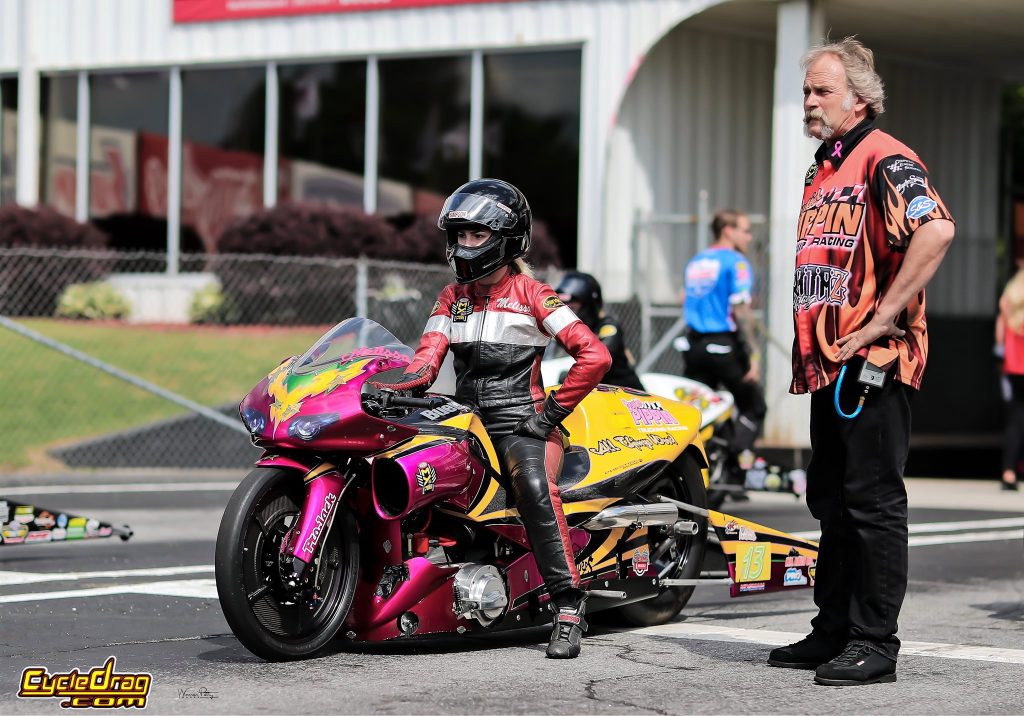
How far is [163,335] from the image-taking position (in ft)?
64.2

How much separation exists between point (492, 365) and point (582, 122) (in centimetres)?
1299

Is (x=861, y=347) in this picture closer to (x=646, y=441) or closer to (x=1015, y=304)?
(x=646, y=441)

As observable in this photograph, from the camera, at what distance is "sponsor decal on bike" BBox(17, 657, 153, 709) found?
5375 mm

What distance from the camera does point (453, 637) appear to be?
6875 millimetres

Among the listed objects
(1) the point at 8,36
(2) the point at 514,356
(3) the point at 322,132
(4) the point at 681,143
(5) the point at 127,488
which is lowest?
(5) the point at 127,488

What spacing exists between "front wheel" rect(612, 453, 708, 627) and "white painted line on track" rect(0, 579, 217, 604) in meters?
1.98

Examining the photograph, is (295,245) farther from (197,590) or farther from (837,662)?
(837,662)

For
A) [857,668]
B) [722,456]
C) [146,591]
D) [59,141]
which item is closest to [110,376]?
[59,141]

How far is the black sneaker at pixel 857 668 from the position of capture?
585 centimetres

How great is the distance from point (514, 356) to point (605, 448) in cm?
68

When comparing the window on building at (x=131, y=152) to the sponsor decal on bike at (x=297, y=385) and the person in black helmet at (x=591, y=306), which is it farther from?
the sponsor decal on bike at (x=297, y=385)

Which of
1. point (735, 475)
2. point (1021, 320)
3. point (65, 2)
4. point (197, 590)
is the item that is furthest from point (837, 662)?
point (65, 2)

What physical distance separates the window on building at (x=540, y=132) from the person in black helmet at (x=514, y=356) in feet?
41.8

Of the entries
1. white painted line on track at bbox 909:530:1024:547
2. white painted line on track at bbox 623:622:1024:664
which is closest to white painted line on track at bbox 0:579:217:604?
white painted line on track at bbox 623:622:1024:664
